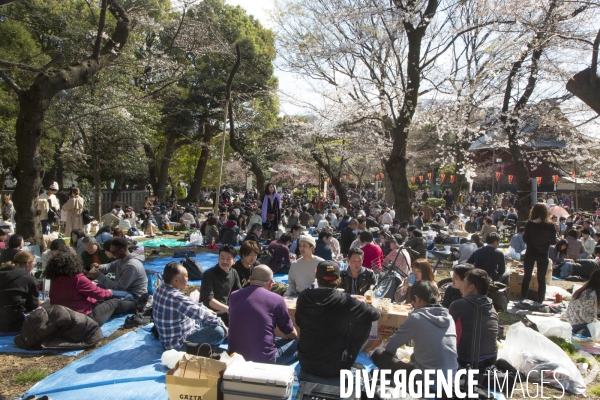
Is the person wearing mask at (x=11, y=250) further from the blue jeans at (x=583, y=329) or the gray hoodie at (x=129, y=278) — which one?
the blue jeans at (x=583, y=329)

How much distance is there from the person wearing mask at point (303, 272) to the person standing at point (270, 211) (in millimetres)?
6430

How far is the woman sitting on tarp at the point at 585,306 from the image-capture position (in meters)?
5.63

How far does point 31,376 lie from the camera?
425 centimetres

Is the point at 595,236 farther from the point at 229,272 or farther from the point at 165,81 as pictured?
the point at 165,81

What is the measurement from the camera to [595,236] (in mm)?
11188

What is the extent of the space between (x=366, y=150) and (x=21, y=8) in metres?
15.4

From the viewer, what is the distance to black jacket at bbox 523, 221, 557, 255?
6.99 meters

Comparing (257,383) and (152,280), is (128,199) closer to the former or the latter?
(152,280)

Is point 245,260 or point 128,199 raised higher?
point 128,199

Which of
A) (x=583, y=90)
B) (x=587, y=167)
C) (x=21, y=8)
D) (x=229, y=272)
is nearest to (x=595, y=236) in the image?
(x=583, y=90)

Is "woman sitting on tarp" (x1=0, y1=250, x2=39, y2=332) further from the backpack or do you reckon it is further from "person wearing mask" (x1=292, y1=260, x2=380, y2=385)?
"person wearing mask" (x1=292, y1=260, x2=380, y2=385)

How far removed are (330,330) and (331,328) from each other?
0.6 inches

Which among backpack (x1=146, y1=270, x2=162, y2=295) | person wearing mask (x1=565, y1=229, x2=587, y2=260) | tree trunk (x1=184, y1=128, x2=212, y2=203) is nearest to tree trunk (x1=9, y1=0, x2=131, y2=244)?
backpack (x1=146, y1=270, x2=162, y2=295)

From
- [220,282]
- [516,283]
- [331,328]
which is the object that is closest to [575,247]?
[516,283]
